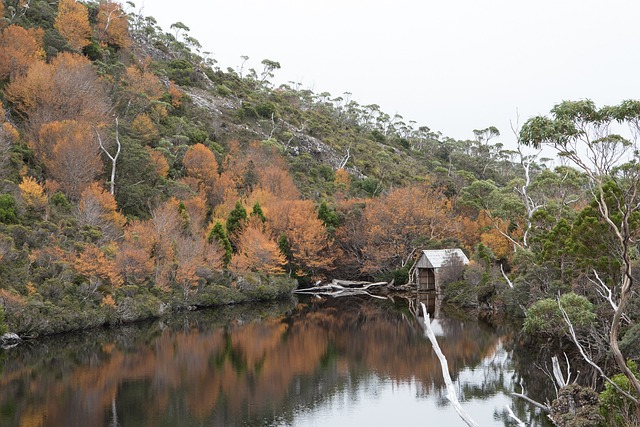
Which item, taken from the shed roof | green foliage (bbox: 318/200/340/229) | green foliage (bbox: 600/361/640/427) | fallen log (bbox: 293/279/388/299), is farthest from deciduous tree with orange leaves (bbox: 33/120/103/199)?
green foliage (bbox: 600/361/640/427)

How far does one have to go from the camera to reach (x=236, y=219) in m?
47.5

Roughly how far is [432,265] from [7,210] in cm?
2998

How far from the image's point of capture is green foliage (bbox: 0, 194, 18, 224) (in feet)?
107

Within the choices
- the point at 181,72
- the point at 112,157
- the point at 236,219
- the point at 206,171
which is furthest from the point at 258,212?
the point at 181,72

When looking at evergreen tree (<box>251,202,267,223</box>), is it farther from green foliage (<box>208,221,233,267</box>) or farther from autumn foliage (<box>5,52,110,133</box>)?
autumn foliage (<box>5,52,110,133</box>)

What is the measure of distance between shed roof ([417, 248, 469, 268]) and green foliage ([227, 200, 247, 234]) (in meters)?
15.1

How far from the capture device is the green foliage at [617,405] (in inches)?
478

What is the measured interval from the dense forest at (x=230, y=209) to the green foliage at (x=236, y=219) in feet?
0.45

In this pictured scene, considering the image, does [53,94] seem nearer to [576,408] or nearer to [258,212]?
[258,212]

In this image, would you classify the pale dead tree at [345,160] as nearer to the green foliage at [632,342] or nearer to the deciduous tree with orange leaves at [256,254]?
the deciduous tree with orange leaves at [256,254]

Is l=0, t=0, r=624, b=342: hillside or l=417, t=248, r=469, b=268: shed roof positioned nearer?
l=0, t=0, r=624, b=342: hillside

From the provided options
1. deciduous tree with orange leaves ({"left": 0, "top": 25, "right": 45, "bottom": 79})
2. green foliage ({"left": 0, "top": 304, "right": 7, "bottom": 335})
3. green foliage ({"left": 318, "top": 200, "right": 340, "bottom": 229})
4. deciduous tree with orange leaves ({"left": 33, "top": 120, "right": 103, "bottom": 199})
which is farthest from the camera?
green foliage ({"left": 318, "top": 200, "right": 340, "bottom": 229})


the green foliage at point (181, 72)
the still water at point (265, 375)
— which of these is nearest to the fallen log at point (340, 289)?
the still water at point (265, 375)

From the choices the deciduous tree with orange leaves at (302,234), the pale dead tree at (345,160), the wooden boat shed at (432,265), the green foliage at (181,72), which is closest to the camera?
the wooden boat shed at (432,265)
